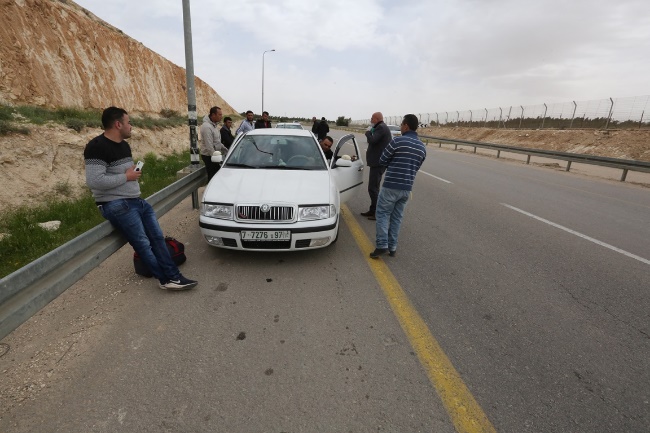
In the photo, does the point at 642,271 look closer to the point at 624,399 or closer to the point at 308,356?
the point at 624,399

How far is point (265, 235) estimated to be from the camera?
3.63 metres

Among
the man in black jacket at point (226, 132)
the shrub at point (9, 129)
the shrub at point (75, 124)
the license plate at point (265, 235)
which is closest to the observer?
the license plate at point (265, 235)

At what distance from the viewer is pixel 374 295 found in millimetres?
3352

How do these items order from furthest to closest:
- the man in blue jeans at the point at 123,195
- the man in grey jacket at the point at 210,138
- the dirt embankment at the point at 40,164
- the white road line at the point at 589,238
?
the man in grey jacket at the point at 210,138 → the dirt embankment at the point at 40,164 → the white road line at the point at 589,238 → the man in blue jeans at the point at 123,195

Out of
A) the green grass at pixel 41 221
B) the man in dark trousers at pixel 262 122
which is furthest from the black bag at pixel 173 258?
→ the man in dark trousers at pixel 262 122

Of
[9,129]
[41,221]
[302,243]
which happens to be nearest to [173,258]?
[302,243]

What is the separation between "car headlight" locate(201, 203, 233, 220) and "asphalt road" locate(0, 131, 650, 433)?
23.5 inches

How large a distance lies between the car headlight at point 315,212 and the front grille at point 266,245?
0.33m

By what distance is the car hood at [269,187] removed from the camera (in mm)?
3789

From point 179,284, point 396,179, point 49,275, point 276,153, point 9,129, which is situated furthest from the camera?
point 9,129

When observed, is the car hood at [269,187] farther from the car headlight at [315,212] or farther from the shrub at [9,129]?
the shrub at [9,129]

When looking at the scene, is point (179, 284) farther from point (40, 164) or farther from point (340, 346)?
point (40, 164)

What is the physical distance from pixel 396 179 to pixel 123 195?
299cm

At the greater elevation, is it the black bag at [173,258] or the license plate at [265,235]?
the license plate at [265,235]
